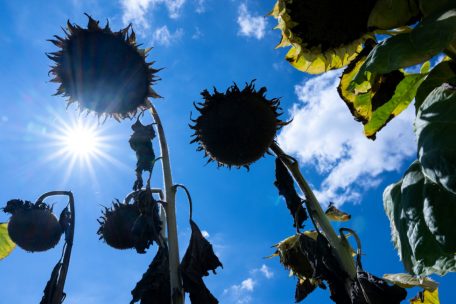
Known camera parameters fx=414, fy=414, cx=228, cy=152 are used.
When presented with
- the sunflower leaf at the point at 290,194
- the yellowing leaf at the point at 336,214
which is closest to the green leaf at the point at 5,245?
the sunflower leaf at the point at 290,194

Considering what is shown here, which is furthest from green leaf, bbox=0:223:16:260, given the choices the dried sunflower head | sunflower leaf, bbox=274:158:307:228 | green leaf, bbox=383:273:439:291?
green leaf, bbox=383:273:439:291

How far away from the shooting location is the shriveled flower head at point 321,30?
1.87 meters

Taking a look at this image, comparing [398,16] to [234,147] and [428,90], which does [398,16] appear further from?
[234,147]

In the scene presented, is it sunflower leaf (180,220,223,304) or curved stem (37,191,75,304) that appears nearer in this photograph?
sunflower leaf (180,220,223,304)

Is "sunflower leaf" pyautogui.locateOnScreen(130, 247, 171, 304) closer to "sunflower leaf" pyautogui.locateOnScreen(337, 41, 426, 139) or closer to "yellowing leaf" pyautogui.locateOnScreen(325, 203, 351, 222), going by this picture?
"yellowing leaf" pyautogui.locateOnScreen(325, 203, 351, 222)

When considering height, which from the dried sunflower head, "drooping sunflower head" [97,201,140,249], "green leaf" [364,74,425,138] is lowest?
"green leaf" [364,74,425,138]

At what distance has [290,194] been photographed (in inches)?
122

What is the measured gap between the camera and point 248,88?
3178 millimetres

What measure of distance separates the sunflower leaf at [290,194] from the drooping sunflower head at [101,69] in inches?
53.1

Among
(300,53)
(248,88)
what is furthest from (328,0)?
(248,88)

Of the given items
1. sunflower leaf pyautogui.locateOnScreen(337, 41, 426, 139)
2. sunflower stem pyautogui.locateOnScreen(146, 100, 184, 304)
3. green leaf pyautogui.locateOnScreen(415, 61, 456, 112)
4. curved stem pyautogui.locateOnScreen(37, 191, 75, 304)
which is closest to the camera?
green leaf pyautogui.locateOnScreen(415, 61, 456, 112)

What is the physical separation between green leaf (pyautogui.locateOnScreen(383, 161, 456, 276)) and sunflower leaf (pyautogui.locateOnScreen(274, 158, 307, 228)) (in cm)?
182

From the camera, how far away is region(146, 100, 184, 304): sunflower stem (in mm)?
2922

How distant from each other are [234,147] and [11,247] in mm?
3421
